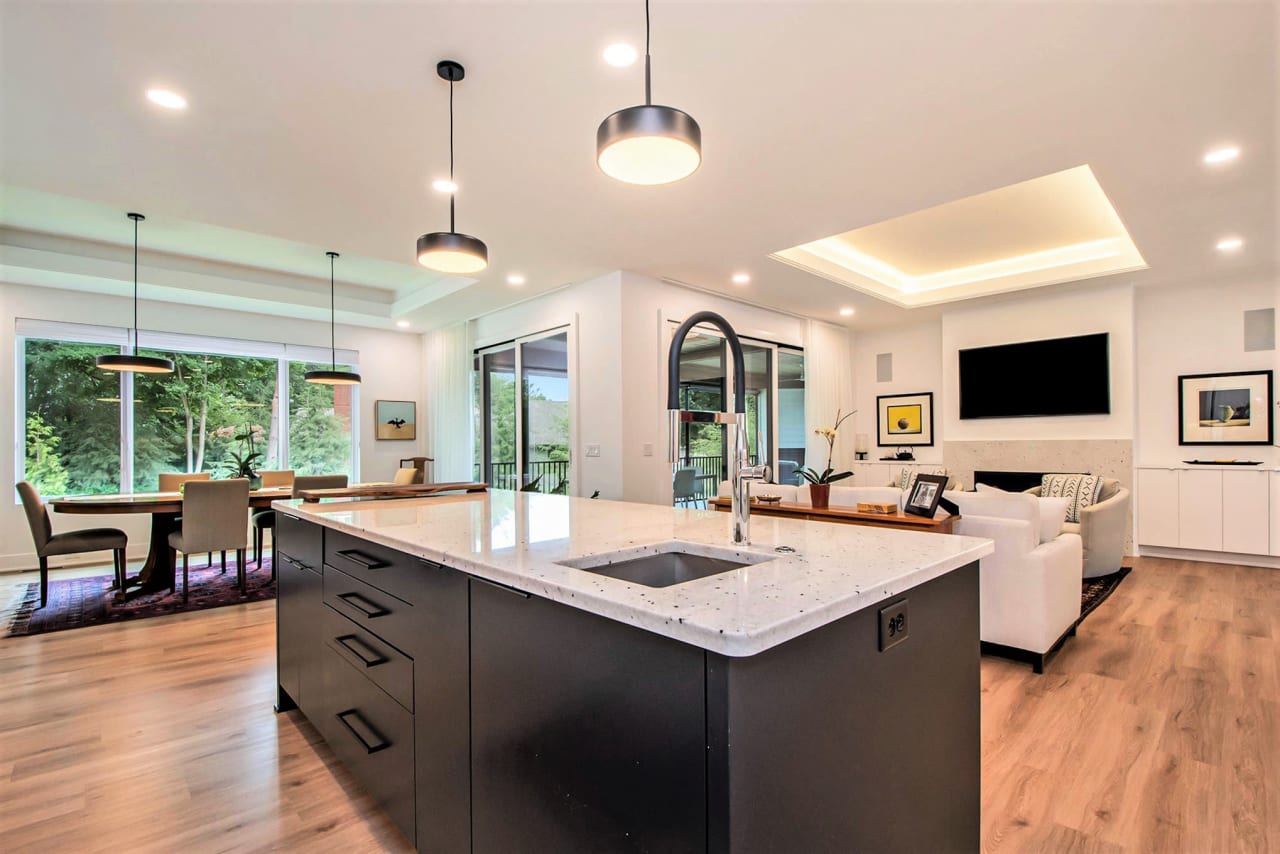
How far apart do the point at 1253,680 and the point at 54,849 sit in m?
4.69

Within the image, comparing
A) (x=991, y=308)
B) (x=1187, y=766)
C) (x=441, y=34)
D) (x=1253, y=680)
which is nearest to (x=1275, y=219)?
(x=991, y=308)

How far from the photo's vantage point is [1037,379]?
615 centimetres

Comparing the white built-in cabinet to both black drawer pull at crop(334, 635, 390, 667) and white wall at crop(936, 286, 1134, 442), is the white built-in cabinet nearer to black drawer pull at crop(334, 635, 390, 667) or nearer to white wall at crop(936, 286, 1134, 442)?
white wall at crop(936, 286, 1134, 442)

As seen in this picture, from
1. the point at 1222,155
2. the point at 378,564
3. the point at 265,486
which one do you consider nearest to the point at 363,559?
the point at 378,564

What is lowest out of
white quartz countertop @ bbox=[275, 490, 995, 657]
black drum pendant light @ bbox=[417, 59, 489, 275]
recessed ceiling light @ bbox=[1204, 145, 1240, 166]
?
white quartz countertop @ bbox=[275, 490, 995, 657]

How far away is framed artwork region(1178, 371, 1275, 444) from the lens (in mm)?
5285

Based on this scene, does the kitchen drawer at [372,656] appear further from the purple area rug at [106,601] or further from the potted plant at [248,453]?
the potted plant at [248,453]

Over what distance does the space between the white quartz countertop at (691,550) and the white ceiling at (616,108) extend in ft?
5.77

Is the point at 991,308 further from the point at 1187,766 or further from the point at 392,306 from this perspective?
the point at 392,306

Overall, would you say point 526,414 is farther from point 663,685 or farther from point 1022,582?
point 663,685

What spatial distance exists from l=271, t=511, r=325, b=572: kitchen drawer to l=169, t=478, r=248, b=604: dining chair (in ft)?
7.04

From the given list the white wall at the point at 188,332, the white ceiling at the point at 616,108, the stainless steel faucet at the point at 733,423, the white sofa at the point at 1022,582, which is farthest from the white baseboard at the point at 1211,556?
the white wall at the point at 188,332

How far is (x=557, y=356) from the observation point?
5.95 meters

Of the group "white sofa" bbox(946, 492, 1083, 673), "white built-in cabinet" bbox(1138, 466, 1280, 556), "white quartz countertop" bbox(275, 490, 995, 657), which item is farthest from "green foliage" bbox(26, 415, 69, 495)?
"white built-in cabinet" bbox(1138, 466, 1280, 556)
